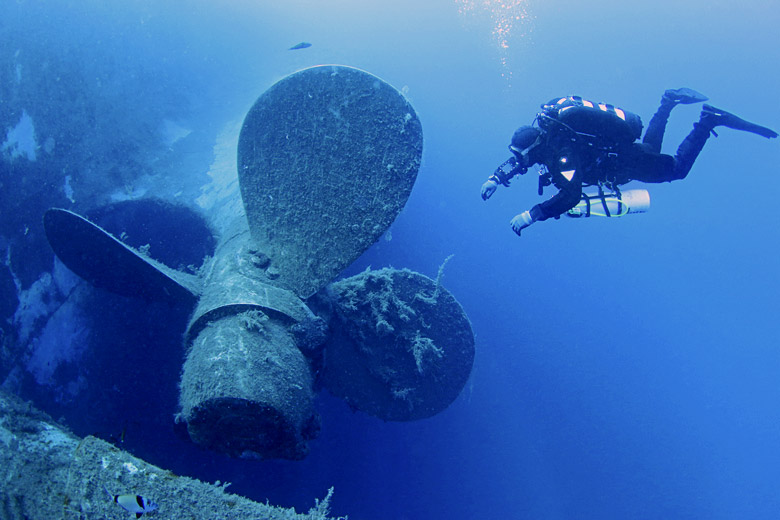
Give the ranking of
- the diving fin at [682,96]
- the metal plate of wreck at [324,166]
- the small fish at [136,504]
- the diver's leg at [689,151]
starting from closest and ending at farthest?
the small fish at [136,504]
the metal plate of wreck at [324,166]
the diver's leg at [689,151]
the diving fin at [682,96]

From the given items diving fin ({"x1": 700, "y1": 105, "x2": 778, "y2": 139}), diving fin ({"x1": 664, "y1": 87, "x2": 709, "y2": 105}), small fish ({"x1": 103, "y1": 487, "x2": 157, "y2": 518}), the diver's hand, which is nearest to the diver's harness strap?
the diver's hand

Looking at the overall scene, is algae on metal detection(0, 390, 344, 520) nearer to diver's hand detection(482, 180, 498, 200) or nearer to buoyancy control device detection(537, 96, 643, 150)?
diver's hand detection(482, 180, 498, 200)

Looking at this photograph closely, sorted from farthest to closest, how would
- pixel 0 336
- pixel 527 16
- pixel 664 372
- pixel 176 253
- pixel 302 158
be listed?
pixel 527 16 → pixel 664 372 → pixel 176 253 → pixel 0 336 → pixel 302 158

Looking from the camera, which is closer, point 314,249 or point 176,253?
point 314,249

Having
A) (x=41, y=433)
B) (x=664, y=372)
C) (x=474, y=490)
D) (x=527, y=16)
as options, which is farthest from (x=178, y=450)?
(x=527, y=16)

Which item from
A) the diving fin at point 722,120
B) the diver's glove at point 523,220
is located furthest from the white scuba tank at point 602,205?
the diving fin at point 722,120

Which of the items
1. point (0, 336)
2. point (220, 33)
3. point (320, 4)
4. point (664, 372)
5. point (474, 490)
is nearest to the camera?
point (0, 336)

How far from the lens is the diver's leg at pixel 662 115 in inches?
247

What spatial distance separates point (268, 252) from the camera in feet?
15.1

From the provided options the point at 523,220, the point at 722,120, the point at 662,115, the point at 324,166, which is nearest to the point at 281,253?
the point at 324,166

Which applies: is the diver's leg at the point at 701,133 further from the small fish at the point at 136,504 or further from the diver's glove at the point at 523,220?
the small fish at the point at 136,504

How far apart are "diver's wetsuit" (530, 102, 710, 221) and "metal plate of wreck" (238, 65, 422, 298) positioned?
7.00ft

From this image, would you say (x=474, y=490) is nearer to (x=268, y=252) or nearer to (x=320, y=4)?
(x=268, y=252)

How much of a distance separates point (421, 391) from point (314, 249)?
253 cm
